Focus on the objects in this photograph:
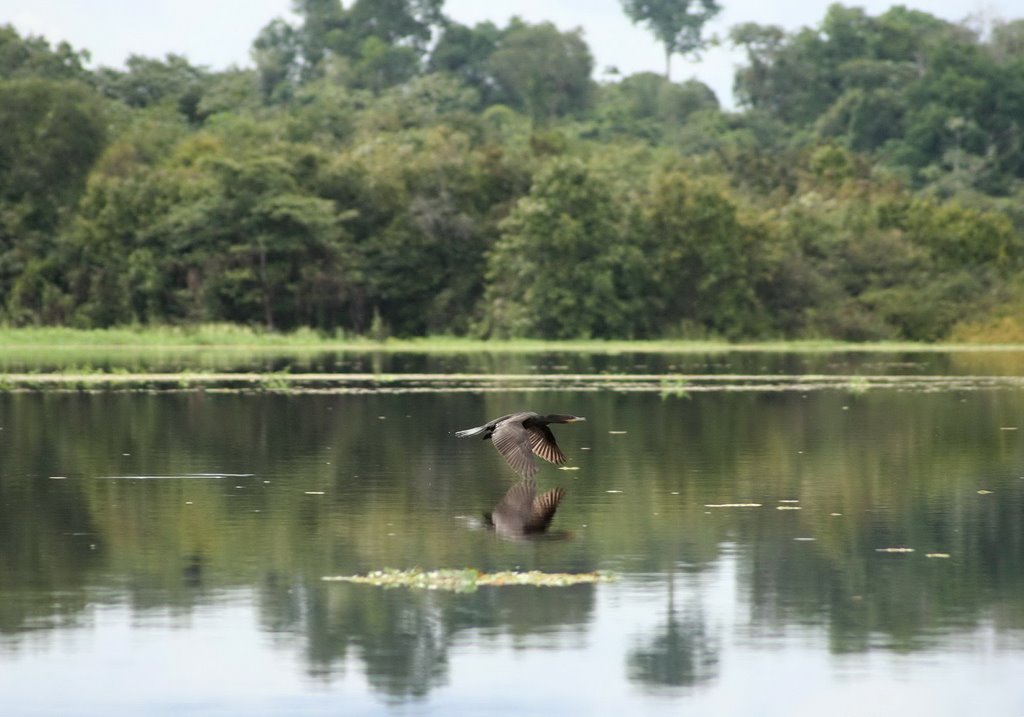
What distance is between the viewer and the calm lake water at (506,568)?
901cm

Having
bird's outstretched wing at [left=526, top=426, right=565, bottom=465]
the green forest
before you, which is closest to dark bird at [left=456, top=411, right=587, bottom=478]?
bird's outstretched wing at [left=526, top=426, right=565, bottom=465]

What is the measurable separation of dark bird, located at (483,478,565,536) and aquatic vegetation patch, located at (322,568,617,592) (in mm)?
2043

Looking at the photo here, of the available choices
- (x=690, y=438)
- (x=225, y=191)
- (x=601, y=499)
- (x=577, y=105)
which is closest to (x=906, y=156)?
(x=577, y=105)

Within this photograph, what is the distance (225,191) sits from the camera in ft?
211

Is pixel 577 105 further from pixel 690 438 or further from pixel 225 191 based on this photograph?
pixel 690 438

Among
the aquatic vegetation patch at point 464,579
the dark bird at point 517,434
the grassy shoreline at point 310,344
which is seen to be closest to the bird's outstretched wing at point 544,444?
the dark bird at point 517,434

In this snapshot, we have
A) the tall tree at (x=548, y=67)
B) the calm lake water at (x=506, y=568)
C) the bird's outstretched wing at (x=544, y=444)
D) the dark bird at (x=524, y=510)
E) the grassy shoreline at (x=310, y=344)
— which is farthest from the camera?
the tall tree at (x=548, y=67)

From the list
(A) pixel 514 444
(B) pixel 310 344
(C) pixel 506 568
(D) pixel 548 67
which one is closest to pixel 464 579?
(C) pixel 506 568

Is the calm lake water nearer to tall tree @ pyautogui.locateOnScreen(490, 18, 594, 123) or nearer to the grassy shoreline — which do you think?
the grassy shoreline

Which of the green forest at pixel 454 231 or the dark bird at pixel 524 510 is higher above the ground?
the green forest at pixel 454 231

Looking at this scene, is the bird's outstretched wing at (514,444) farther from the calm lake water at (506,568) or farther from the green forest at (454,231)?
the green forest at (454,231)

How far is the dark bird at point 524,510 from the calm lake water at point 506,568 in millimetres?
235

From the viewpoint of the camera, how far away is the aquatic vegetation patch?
11.5 metres

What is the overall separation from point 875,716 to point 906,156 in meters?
84.4
